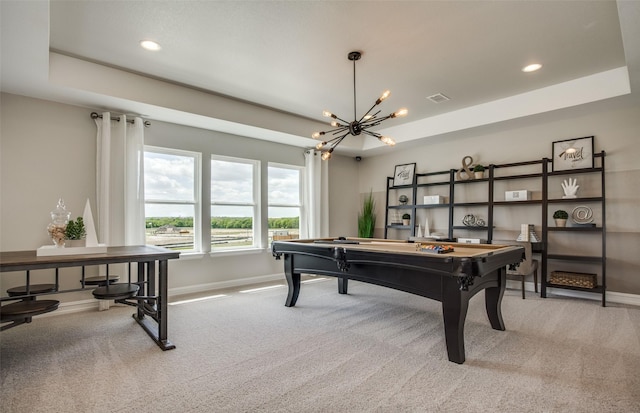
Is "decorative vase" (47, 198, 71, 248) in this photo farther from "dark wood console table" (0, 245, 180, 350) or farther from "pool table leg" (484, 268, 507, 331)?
"pool table leg" (484, 268, 507, 331)

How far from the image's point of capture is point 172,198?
4.63 meters

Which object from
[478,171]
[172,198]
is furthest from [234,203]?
[478,171]

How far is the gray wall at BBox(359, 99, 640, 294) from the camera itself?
12.8ft

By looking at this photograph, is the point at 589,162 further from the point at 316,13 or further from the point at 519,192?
the point at 316,13

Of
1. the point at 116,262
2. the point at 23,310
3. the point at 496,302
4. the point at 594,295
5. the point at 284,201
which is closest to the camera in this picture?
the point at 23,310

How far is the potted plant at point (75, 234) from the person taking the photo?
263 centimetres

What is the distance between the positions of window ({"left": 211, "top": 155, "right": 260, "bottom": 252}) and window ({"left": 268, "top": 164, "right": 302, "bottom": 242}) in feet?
1.04

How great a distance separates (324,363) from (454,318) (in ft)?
3.32

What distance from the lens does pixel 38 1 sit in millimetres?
2053

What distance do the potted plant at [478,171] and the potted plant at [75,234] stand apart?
509 centimetres

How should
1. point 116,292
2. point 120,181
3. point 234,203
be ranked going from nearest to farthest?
point 116,292
point 120,181
point 234,203

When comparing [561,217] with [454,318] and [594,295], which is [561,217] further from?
[454,318]

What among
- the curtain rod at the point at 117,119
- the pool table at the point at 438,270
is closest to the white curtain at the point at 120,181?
the curtain rod at the point at 117,119

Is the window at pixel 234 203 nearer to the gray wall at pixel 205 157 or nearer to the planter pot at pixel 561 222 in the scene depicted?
the gray wall at pixel 205 157
